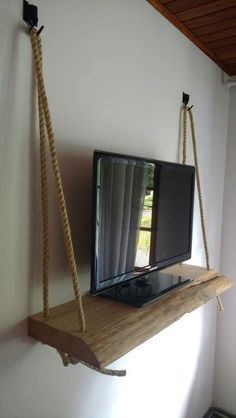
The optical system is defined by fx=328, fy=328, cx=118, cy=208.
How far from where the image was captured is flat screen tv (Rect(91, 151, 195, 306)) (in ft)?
3.15

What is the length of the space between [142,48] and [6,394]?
1294mm

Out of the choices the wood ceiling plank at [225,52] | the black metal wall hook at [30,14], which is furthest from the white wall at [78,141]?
the wood ceiling plank at [225,52]

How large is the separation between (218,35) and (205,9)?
257mm

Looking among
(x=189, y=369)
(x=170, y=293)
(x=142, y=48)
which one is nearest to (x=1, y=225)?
(x=170, y=293)

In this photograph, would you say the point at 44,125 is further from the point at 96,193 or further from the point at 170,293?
the point at 170,293

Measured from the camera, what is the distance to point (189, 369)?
1.95 metres

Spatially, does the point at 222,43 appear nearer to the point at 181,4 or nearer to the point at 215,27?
the point at 215,27

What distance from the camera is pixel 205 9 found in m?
1.43

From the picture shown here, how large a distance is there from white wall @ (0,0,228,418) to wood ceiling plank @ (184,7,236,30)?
0.07 m

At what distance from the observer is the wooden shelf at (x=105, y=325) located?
78 centimetres

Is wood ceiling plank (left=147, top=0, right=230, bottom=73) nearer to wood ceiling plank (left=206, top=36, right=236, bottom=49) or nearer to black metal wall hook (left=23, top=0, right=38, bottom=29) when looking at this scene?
wood ceiling plank (left=206, top=36, right=236, bottom=49)

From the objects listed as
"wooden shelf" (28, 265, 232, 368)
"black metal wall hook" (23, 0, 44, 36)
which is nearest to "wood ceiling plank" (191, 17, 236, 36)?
"black metal wall hook" (23, 0, 44, 36)

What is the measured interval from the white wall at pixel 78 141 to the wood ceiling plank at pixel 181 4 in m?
0.07

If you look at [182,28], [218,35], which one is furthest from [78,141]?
[218,35]
